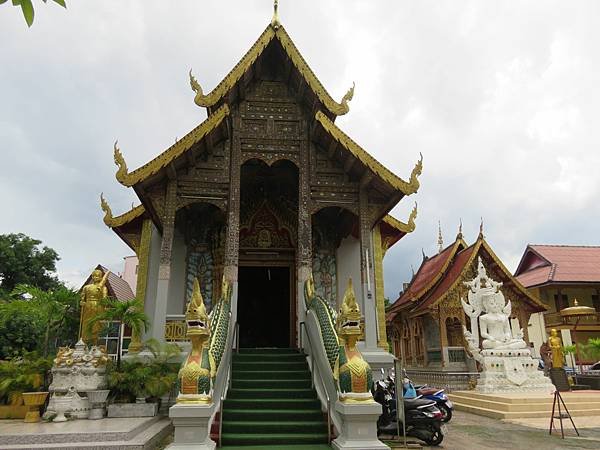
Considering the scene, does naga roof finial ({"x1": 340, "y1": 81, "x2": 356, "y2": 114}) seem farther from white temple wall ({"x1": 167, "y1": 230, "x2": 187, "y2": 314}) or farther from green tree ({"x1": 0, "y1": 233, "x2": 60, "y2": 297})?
green tree ({"x1": 0, "y1": 233, "x2": 60, "y2": 297})

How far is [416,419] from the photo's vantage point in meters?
5.79

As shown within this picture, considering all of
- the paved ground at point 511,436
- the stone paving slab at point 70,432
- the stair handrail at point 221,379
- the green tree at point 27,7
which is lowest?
the paved ground at point 511,436

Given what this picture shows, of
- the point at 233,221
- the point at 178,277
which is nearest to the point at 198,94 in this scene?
the point at 233,221

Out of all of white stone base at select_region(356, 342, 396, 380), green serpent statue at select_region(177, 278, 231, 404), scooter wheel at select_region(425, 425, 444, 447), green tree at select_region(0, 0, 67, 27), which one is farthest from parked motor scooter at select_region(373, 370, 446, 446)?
green tree at select_region(0, 0, 67, 27)

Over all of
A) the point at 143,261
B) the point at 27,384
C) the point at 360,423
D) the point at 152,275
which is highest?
the point at 143,261

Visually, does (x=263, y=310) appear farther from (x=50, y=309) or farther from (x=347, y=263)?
(x=50, y=309)

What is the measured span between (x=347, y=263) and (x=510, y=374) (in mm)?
4896

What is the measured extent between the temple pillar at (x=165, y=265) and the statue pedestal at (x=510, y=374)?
7758 mm

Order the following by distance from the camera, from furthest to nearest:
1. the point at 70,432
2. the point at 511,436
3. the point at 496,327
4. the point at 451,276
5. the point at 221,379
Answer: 1. the point at 451,276
2. the point at 496,327
3. the point at 511,436
4. the point at 221,379
5. the point at 70,432

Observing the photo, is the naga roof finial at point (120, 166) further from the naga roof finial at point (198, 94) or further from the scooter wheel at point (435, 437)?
the scooter wheel at point (435, 437)

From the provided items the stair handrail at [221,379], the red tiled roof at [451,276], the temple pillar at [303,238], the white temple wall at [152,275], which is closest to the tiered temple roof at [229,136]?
A: the white temple wall at [152,275]

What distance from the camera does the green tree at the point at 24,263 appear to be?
21719 mm

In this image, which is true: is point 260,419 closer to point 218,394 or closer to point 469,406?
point 218,394

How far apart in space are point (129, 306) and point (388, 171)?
496 cm
